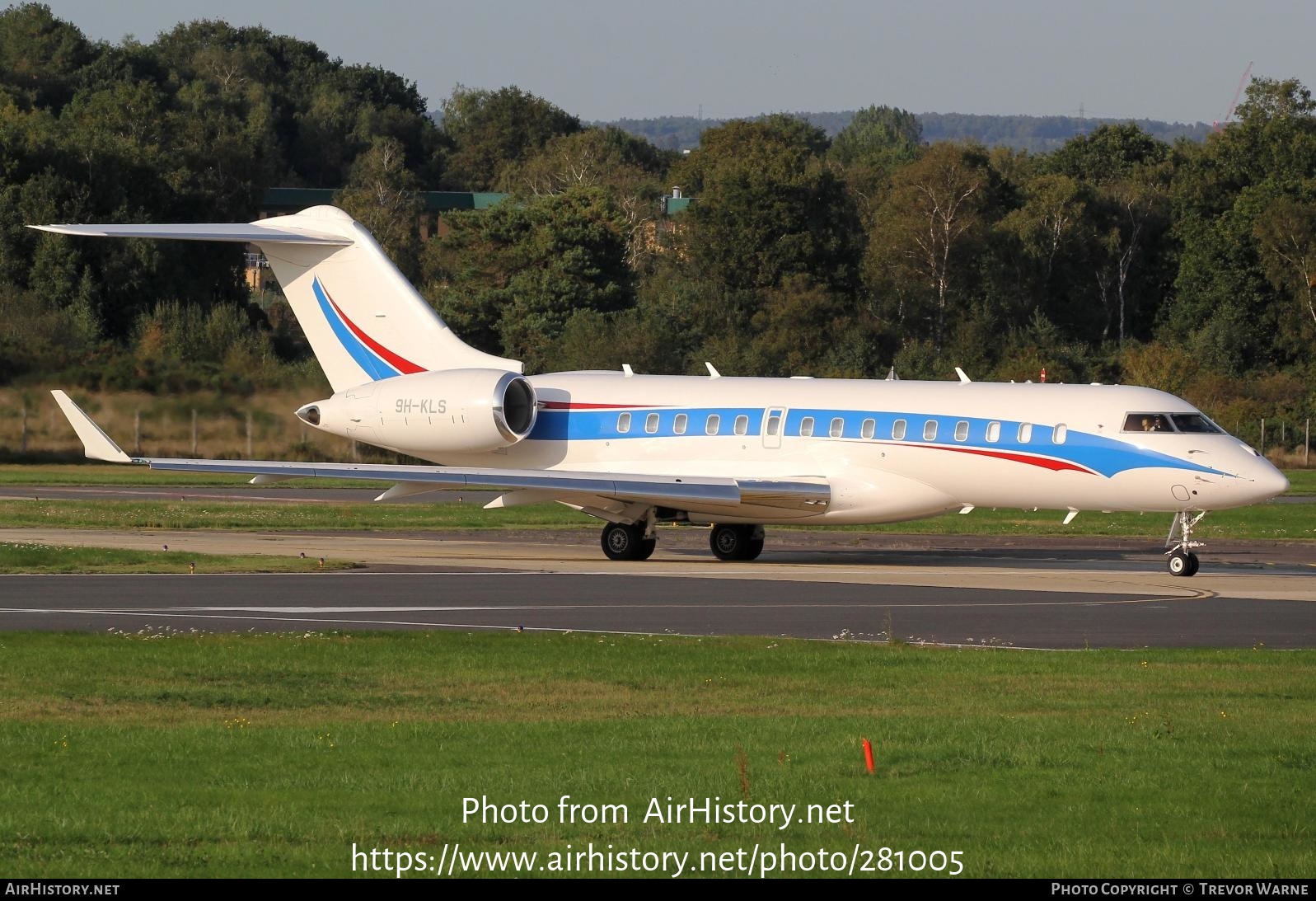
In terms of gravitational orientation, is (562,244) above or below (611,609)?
above

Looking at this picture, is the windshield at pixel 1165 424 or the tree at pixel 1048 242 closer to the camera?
the windshield at pixel 1165 424

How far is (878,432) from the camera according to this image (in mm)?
26781

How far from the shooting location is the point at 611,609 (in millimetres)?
20281

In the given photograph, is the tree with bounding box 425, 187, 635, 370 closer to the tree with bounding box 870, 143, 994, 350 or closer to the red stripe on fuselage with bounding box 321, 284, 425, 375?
the tree with bounding box 870, 143, 994, 350

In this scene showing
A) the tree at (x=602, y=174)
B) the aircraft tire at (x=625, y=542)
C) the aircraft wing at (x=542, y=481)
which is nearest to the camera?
the aircraft wing at (x=542, y=481)

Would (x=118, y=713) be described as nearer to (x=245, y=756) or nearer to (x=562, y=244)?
(x=245, y=756)

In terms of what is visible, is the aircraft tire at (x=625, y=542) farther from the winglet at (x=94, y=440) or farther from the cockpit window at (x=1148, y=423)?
the cockpit window at (x=1148, y=423)

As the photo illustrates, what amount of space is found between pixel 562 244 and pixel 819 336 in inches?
442

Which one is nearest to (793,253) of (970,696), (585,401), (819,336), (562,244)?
(819,336)

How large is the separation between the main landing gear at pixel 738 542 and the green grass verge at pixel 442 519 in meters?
6.27

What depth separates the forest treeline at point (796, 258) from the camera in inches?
2474

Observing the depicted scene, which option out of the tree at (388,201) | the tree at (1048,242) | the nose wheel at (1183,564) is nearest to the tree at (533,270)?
the tree at (388,201)

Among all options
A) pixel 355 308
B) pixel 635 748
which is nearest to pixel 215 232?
pixel 355 308
